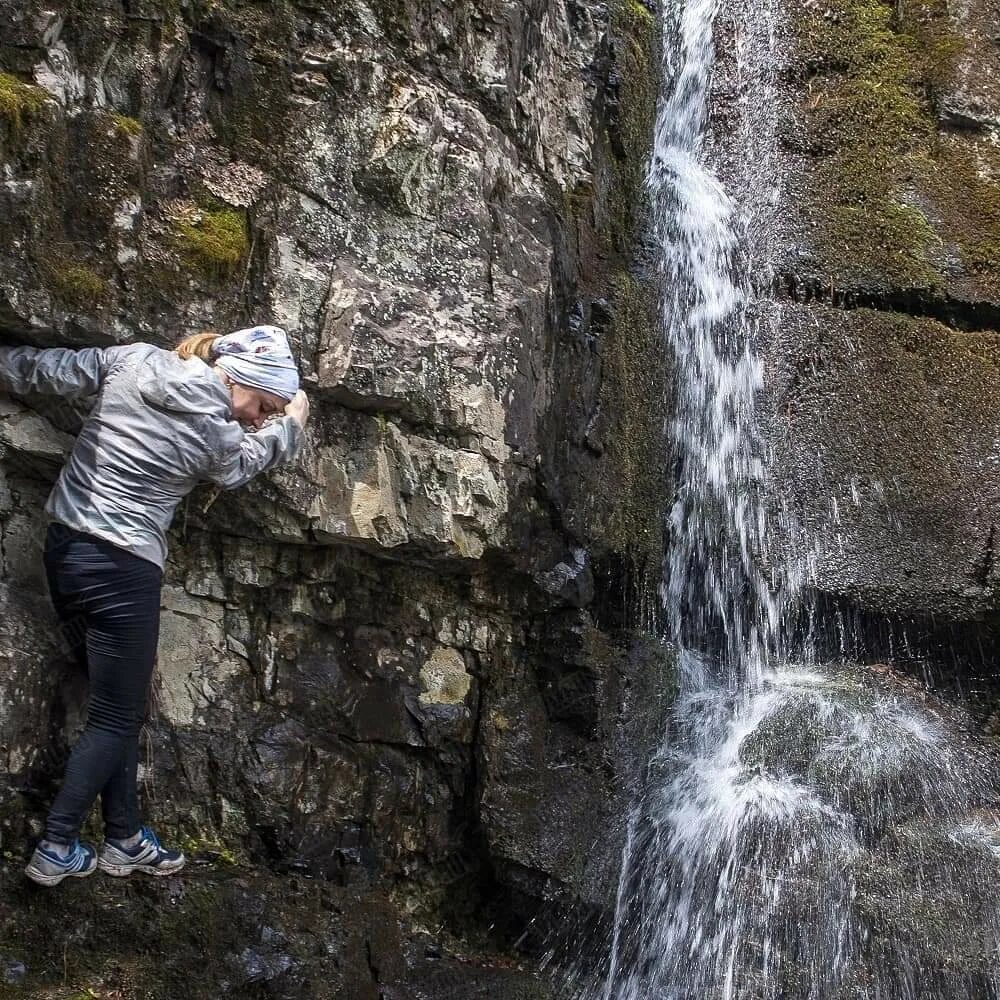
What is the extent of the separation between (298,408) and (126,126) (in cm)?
133

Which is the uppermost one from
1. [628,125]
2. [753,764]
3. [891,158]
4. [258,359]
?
[891,158]

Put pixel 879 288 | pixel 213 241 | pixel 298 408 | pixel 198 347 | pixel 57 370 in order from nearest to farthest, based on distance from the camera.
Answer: pixel 57 370, pixel 198 347, pixel 298 408, pixel 213 241, pixel 879 288

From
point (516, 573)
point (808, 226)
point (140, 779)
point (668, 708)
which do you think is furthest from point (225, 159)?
point (808, 226)

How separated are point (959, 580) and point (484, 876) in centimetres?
327

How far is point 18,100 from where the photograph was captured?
160 inches

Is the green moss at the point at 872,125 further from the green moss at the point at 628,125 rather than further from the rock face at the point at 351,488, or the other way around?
the rock face at the point at 351,488

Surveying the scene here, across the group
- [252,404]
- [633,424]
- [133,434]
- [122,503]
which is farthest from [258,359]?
[633,424]

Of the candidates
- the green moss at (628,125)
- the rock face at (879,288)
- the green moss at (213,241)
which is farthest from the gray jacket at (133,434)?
the rock face at (879,288)

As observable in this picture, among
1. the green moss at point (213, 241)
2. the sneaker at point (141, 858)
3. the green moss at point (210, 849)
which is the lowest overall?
the green moss at point (210, 849)

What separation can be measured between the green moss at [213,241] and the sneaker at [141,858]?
89.2 inches

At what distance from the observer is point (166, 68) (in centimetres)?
459

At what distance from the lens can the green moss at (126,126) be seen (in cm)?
435

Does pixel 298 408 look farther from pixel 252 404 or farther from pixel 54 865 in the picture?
pixel 54 865

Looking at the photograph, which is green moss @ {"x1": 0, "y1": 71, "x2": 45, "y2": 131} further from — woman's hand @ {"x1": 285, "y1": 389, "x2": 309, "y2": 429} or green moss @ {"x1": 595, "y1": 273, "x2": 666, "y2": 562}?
green moss @ {"x1": 595, "y1": 273, "x2": 666, "y2": 562}
